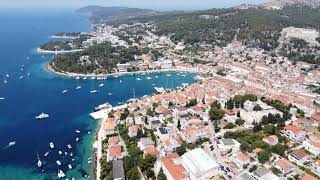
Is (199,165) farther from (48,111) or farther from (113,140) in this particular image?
(48,111)

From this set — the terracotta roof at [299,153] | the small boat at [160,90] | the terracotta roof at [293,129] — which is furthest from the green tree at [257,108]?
the small boat at [160,90]

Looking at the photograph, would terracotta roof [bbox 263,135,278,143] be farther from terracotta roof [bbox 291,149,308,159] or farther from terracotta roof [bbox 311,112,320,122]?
terracotta roof [bbox 311,112,320,122]

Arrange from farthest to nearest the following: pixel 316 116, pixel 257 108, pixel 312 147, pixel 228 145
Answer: pixel 257 108 < pixel 316 116 < pixel 228 145 < pixel 312 147

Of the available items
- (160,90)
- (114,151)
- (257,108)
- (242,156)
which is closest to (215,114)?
(257,108)

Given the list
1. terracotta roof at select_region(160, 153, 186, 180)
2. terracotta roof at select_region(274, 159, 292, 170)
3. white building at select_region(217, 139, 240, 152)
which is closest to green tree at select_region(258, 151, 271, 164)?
terracotta roof at select_region(274, 159, 292, 170)

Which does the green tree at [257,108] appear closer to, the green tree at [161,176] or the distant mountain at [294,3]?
the green tree at [161,176]

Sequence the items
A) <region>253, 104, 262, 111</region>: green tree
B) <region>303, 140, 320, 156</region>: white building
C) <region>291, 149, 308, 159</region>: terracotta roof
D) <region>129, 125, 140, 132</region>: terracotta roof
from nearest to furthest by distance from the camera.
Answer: <region>291, 149, 308, 159</region>: terracotta roof, <region>303, 140, 320, 156</region>: white building, <region>129, 125, 140, 132</region>: terracotta roof, <region>253, 104, 262, 111</region>: green tree
